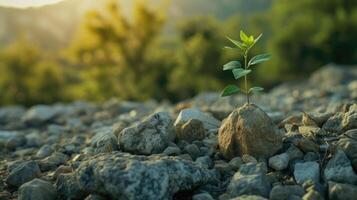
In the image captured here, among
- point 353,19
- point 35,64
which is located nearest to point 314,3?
point 353,19

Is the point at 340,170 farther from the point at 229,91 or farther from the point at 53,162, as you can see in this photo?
the point at 53,162

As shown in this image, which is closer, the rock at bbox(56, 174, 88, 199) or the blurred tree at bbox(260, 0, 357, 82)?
the rock at bbox(56, 174, 88, 199)

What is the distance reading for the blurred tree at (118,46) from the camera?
77.9 ft

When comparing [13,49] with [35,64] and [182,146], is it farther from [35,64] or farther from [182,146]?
[182,146]

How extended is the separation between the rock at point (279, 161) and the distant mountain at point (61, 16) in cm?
7865

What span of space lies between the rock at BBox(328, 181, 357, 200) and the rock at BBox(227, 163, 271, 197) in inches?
13.5

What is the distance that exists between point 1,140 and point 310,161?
400cm

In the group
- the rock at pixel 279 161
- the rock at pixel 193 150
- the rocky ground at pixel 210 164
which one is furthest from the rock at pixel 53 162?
the rock at pixel 279 161

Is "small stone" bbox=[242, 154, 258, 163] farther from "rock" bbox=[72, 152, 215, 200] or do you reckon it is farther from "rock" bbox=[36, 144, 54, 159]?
"rock" bbox=[36, 144, 54, 159]

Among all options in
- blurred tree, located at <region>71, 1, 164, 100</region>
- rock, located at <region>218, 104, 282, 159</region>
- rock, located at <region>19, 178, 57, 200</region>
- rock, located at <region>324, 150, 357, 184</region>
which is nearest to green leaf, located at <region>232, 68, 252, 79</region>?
rock, located at <region>218, 104, 282, 159</region>

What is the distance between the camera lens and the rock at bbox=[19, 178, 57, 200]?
3201 mm

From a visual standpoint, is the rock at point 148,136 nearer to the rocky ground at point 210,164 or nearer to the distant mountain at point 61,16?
the rocky ground at point 210,164

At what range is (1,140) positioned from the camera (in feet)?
20.3

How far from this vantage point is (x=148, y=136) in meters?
3.66
